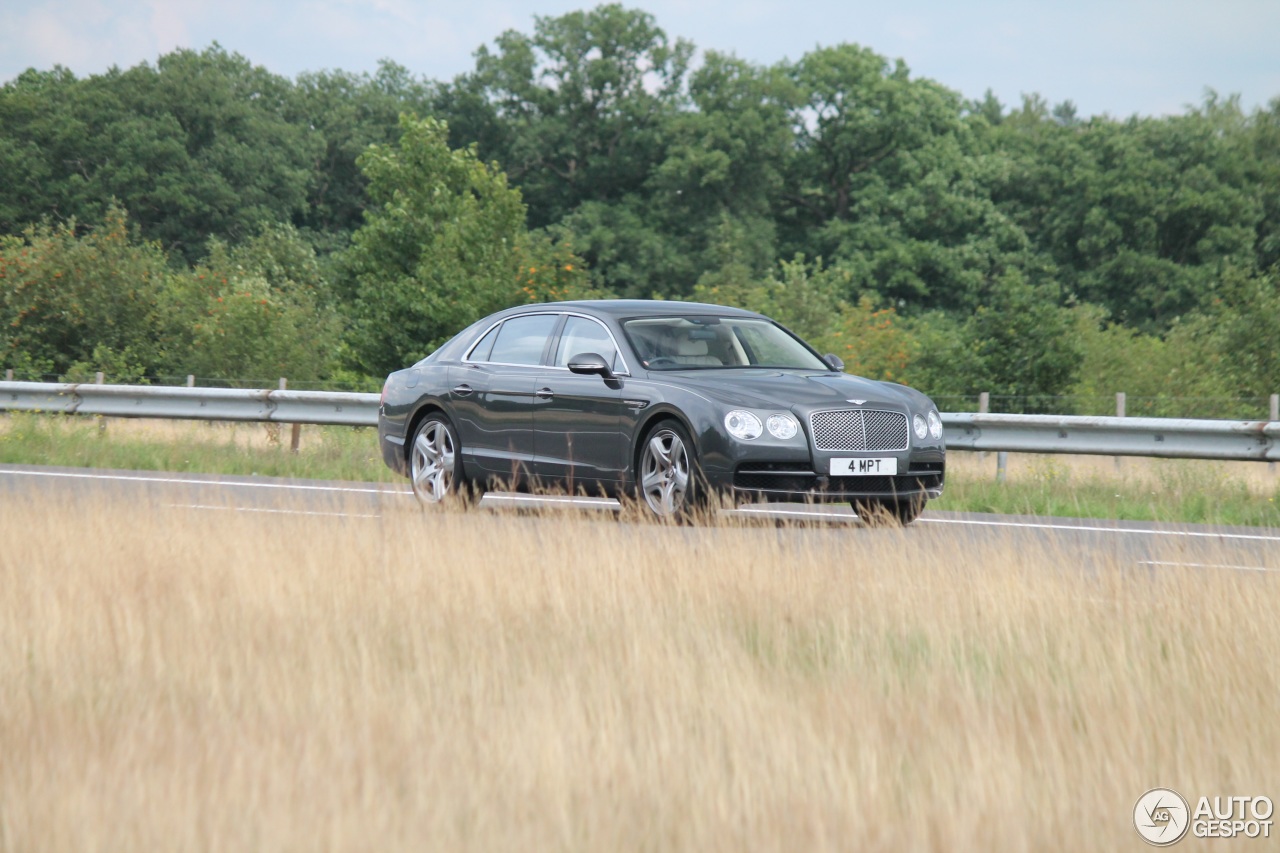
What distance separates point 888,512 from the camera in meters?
11.4

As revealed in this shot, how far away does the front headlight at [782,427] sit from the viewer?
10914 millimetres

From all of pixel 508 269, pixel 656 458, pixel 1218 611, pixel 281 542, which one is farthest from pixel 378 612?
pixel 508 269

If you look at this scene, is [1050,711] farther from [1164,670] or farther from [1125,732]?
[1164,670]

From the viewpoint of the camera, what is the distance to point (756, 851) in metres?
3.55

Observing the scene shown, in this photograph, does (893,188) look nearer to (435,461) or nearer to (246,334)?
(246,334)

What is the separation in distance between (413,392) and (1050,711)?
914cm

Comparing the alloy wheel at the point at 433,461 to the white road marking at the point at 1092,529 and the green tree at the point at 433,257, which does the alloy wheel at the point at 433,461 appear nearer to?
the white road marking at the point at 1092,529

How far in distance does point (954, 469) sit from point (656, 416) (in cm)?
605

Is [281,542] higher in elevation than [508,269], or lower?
lower

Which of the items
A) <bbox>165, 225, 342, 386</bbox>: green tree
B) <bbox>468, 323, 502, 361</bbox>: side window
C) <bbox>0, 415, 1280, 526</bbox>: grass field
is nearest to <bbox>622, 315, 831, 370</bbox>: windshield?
<bbox>468, 323, 502, 361</bbox>: side window

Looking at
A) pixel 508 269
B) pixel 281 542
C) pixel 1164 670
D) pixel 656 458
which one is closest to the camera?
pixel 1164 670

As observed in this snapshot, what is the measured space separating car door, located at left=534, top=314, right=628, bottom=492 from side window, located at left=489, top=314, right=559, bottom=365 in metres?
0.18

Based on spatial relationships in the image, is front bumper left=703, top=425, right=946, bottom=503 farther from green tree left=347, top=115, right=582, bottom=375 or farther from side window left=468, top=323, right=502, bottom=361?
green tree left=347, top=115, right=582, bottom=375

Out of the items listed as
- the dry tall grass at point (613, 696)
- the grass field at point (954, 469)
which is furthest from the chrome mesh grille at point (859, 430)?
the grass field at point (954, 469)
